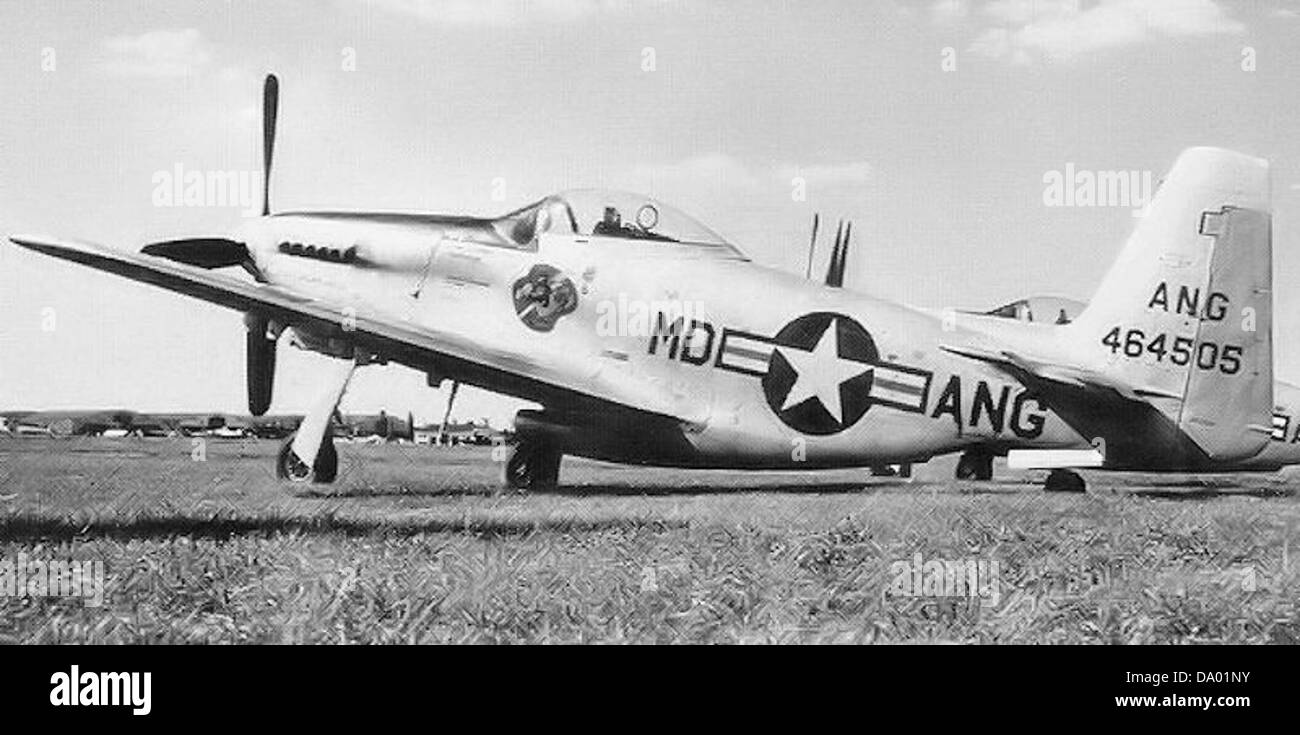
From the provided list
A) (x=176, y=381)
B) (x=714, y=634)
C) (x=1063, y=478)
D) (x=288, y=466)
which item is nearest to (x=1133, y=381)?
(x=1063, y=478)

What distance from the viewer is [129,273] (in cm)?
407

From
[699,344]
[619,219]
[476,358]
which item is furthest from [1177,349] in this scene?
[476,358]

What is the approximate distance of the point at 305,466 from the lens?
14.0 ft

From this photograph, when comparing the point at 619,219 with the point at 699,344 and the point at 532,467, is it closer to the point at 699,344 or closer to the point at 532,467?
the point at 699,344

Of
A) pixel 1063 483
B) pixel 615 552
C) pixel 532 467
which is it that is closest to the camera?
pixel 615 552

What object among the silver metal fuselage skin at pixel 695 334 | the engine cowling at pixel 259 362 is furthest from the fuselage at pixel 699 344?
the engine cowling at pixel 259 362

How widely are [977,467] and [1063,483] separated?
26 centimetres

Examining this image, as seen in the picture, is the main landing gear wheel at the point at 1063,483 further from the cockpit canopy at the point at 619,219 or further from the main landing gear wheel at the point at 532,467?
the main landing gear wheel at the point at 532,467

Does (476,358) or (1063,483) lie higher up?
(476,358)

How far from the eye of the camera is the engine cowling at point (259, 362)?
14.0 ft

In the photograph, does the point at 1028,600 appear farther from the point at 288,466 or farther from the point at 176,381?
the point at 176,381

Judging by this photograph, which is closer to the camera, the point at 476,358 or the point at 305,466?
the point at 305,466

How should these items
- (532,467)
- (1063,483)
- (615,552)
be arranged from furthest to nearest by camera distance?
(532,467)
(1063,483)
(615,552)
